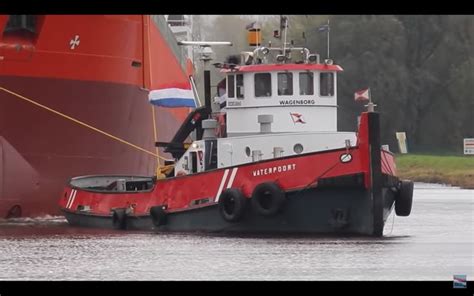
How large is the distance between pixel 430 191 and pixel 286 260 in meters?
25.1

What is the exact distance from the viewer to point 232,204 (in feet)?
68.5

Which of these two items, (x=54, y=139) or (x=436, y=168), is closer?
(x=54, y=139)

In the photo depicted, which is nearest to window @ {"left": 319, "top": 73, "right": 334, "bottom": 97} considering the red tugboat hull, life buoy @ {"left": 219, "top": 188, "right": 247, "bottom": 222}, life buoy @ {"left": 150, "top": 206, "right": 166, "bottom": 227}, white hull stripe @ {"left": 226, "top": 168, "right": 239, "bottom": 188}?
the red tugboat hull

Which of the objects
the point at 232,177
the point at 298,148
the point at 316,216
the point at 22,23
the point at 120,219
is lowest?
the point at 120,219

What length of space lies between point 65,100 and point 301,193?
7.63 metres

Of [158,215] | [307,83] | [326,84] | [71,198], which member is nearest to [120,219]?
[158,215]

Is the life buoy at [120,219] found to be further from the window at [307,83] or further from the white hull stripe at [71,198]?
the window at [307,83]

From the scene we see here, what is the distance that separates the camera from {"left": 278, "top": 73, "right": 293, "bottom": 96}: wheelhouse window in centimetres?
2200

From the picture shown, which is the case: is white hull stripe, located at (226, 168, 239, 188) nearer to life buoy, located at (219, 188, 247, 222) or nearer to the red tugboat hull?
the red tugboat hull

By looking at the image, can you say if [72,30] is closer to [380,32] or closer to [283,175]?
[283,175]

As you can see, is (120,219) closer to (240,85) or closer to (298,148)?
(240,85)

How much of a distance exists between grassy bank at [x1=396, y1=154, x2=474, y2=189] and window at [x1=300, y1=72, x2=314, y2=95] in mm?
24449
